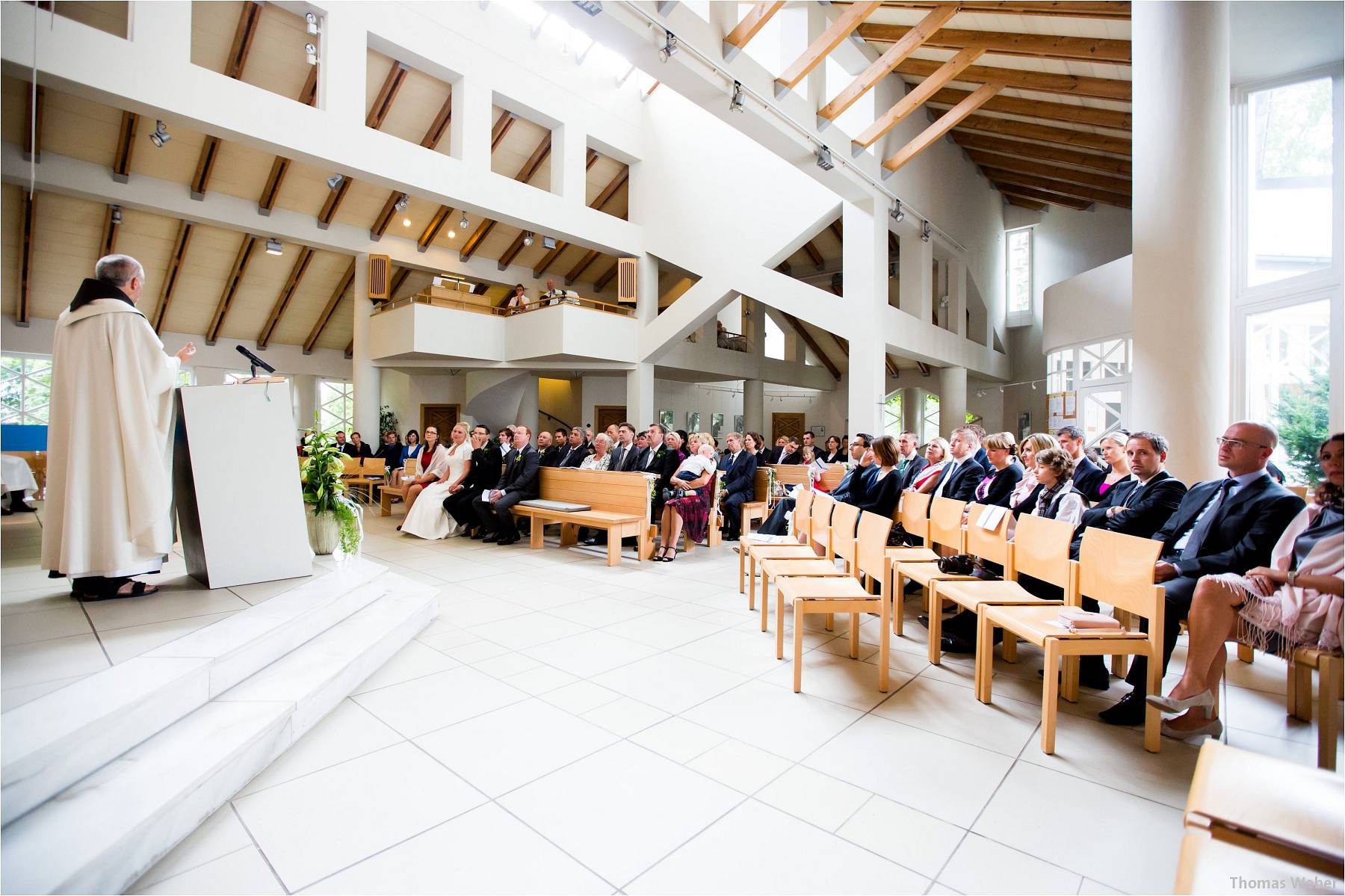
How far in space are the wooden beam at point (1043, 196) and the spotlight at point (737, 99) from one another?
29.1 feet

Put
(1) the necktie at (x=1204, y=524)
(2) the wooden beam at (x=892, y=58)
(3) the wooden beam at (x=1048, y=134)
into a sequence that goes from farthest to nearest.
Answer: (3) the wooden beam at (x=1048, y=134)
(2) the wooden beam at (x=892, y=58)
(1) the necktie at (x=1204, y=524)

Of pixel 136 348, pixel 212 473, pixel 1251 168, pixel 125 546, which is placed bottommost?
pixel 125 546

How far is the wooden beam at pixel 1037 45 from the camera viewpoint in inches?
244

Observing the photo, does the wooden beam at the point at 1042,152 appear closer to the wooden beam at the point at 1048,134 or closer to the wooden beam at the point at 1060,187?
the wooden beam at the point at 1048,134

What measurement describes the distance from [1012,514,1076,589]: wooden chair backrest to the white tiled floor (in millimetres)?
509

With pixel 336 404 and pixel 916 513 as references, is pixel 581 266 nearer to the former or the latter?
pixel 336 404

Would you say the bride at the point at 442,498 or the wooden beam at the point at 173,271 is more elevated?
the wooden beam at the point at 173,271

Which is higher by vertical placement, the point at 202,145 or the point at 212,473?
the point at 202,145

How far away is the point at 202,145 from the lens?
29.7 ft

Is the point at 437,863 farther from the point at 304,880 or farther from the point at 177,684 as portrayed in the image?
the point at 177,684

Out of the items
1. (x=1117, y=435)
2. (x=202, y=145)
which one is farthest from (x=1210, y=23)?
(x=202, y=145)

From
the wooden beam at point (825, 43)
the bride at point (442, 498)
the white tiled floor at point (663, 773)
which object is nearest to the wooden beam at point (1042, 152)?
the wooden beam at point (825, 43)

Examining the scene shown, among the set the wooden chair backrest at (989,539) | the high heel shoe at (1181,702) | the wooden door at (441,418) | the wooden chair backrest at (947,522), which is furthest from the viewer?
the wooden door at (441,418)

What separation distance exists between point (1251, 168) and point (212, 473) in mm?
8194
